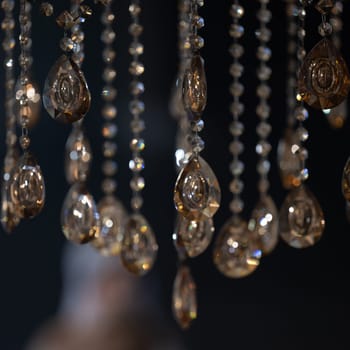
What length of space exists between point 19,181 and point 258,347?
1.32m

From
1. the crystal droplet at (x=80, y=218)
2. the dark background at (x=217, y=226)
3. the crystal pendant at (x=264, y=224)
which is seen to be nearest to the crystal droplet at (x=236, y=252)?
the crystal pendant at (x=264, y=224)

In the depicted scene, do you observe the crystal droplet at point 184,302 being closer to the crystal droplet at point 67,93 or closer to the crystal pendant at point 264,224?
the crystal pendant at point 264,224

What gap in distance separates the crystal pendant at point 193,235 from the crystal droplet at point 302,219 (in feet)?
0.21

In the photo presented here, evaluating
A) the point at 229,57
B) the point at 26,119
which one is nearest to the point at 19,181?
the point at 26,119

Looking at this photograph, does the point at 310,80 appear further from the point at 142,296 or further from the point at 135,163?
the point at 142,296

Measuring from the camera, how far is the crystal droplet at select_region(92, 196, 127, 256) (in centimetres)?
93

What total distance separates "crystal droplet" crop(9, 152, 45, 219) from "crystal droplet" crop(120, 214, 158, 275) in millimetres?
177

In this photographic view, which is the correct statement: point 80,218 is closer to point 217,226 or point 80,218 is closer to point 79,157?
point 79,157

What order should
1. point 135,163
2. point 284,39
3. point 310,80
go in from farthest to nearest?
point 284,39 → point 135,163 → point 310,80

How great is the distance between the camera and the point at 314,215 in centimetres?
70

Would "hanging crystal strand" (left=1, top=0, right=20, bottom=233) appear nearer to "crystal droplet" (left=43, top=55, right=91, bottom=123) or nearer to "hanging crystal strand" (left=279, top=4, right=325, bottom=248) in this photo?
"crystal droplet" (left=43, top=55, right=91, bottom=123)

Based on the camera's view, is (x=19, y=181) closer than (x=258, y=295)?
Yes

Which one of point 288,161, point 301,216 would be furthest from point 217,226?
point 301,216

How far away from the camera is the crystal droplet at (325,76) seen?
0.54m
